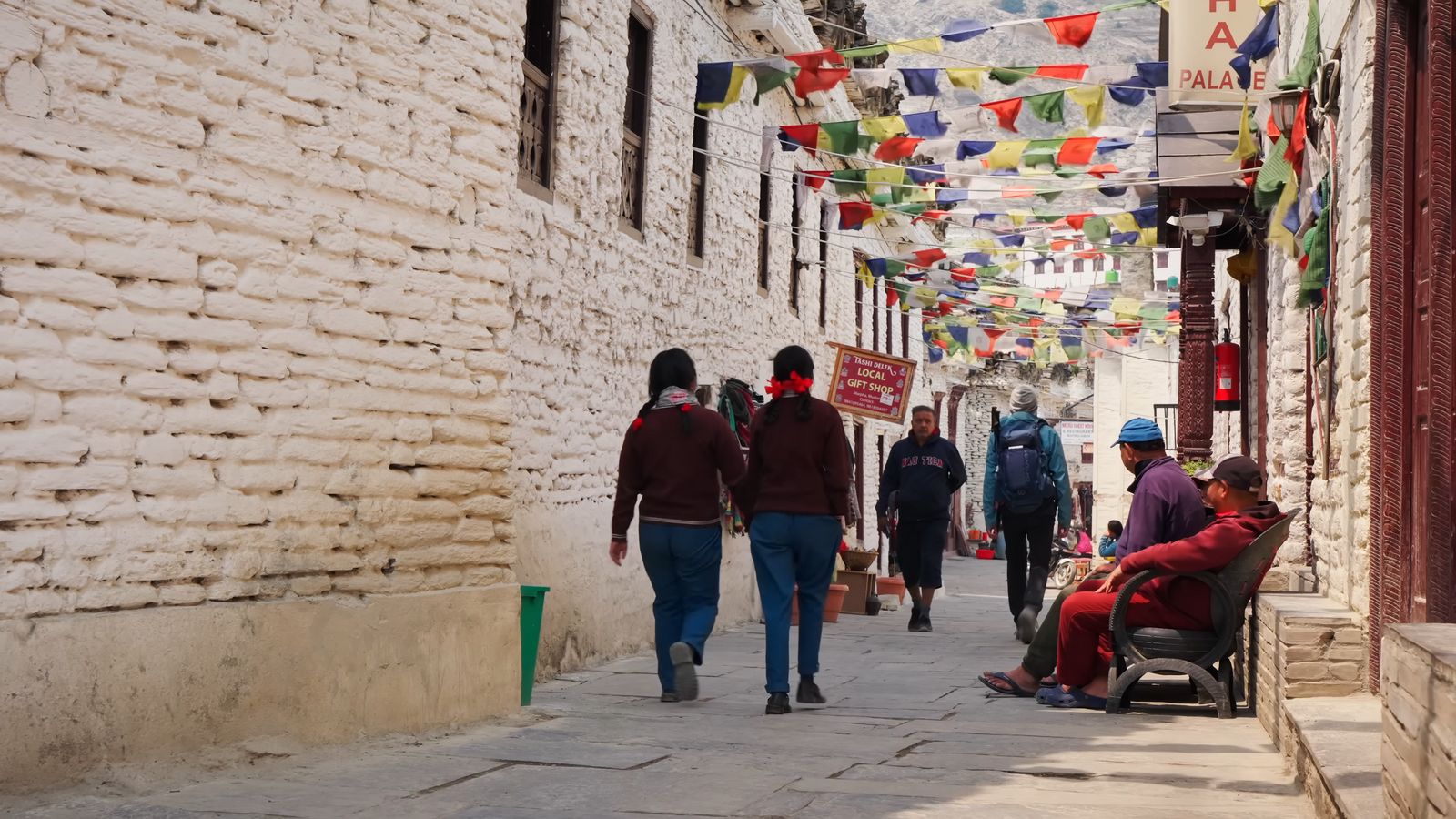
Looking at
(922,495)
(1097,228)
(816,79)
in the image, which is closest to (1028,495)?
(922,495)

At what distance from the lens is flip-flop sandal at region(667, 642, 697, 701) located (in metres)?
7.50

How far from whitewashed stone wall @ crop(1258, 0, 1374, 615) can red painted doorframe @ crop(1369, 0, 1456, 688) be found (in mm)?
301

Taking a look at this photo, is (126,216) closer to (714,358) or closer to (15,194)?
(15,194)

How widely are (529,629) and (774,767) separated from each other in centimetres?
221

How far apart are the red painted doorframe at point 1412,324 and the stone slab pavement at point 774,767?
3.01 feet

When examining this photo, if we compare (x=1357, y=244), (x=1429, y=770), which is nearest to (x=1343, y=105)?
(x=1357, y=244)

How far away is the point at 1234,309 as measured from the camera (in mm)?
14148

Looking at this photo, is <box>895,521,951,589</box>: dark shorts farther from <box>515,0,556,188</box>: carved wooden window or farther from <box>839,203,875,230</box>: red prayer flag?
<box>839,203,875,230</box>: red prayer flag

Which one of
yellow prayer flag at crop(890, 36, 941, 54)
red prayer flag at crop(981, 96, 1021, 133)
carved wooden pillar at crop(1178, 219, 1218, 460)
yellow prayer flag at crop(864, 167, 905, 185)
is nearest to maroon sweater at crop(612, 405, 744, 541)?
yellow prayer flag at crop(890, 36, 941, 54)

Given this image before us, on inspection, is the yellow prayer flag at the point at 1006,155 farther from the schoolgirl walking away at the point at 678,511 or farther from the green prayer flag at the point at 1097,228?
the schoolgirl walking away at the point at 678,511

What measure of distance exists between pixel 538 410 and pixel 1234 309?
7.93m

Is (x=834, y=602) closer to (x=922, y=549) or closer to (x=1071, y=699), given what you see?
(x=922, y=549)

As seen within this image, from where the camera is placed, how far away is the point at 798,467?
7473 mm

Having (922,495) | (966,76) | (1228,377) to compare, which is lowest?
(922,495)
